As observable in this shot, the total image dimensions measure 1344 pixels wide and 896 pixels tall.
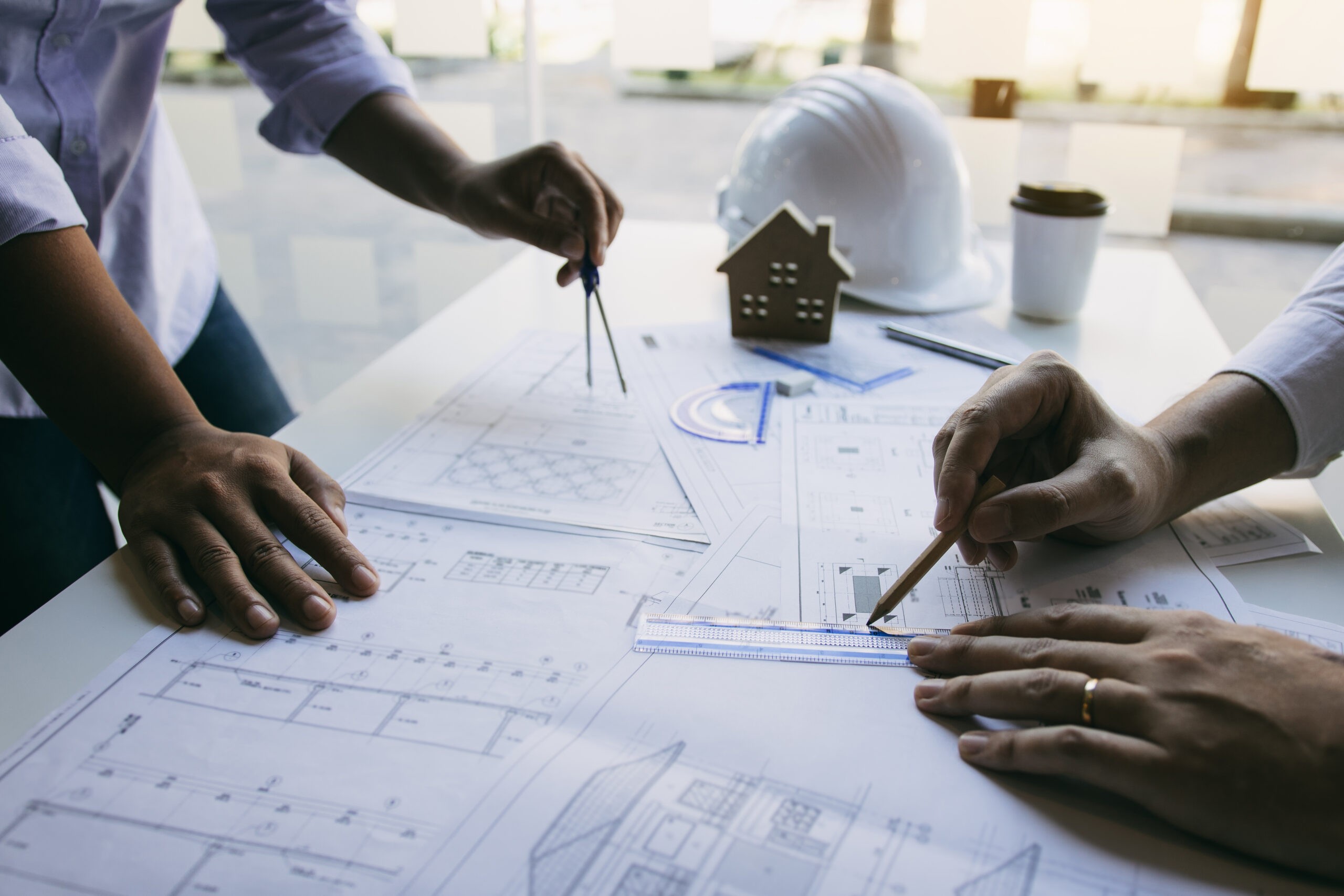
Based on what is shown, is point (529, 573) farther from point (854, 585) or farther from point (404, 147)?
point (404, 147)

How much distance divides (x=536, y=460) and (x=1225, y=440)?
60 cm

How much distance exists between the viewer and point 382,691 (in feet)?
1.87

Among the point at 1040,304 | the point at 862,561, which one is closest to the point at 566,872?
the point at 862,561

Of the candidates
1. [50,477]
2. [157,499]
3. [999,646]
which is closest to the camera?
[999,646]

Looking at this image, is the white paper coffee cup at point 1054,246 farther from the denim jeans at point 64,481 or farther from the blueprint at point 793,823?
the denim jeans at point 64,481

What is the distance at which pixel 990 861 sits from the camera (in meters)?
0.45

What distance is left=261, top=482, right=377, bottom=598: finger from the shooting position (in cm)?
67

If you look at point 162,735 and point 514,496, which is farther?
point 514,496

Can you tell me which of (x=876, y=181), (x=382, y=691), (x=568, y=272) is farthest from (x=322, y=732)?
(x=876, y=181)

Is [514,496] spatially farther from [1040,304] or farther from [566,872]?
[1040,304]

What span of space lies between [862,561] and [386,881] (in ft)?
1.34

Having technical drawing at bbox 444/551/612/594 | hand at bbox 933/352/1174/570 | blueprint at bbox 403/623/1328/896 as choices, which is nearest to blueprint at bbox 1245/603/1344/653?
hand at bbox 933/352/1174/570

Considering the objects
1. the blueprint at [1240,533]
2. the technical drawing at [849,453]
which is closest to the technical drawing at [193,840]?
the technical drawing at [849,453]

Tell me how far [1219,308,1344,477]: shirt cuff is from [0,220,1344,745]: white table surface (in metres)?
0.06
